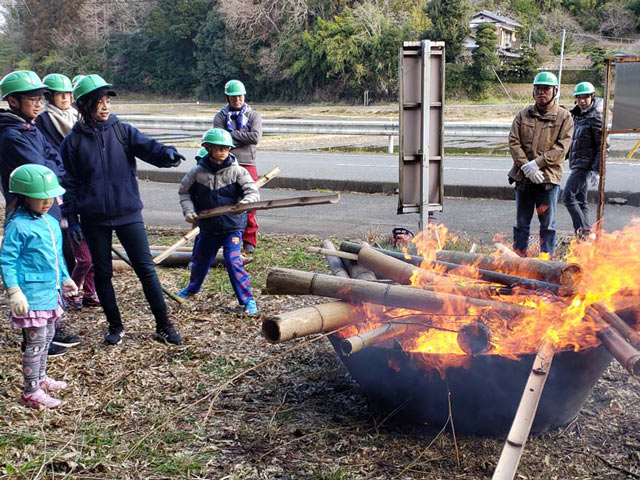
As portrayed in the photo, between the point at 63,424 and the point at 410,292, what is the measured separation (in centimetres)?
231

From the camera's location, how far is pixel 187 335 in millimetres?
5691

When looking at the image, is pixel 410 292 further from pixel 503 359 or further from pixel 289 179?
pixel 289 179

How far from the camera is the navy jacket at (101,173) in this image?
16.9 feet

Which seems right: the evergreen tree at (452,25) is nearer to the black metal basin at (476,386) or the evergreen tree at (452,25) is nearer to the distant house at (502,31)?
the distant house at (502,31)

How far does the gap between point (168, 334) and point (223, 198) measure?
1337 millimetres

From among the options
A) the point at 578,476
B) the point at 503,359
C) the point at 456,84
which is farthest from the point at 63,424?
the point at 456,84

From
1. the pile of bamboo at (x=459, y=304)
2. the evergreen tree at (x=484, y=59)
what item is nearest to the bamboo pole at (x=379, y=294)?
the pile of bamboo at (x=459, y=304)

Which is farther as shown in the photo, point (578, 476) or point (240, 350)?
point (240, 350)

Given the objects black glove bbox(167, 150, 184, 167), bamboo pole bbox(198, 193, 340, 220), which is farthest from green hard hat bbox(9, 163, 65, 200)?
bamboo pole bbox(198, 193, 340, 220)

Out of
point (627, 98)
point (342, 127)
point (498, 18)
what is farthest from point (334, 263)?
point (498, 18)

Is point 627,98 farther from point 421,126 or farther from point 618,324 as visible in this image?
point 618,324

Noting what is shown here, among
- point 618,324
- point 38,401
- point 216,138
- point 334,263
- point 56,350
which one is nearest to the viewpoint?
point 618,324

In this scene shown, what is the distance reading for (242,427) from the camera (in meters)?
4.09

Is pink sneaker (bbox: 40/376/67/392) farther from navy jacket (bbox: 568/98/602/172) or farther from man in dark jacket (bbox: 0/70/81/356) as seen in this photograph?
navy jacket (bbox: 568/98/602/172)
